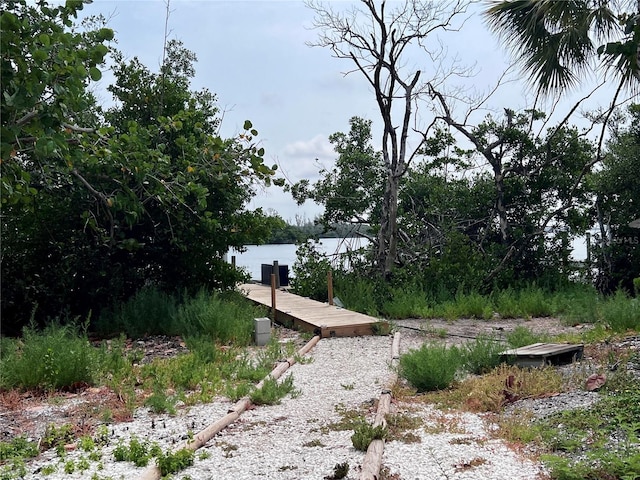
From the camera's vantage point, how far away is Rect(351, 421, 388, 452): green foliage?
398 centimetres

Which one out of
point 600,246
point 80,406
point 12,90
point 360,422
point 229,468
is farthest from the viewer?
point 600,246

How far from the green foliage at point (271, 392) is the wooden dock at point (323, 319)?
3378mm

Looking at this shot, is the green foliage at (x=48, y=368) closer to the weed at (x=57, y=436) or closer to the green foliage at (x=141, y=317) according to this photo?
the weed at (x=57, y=436)

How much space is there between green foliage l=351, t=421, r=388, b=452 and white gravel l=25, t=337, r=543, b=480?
0.05m

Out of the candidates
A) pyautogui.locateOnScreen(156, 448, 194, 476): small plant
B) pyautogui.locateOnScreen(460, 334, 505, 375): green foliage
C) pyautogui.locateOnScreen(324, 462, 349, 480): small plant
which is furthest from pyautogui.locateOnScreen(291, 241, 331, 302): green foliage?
pyautogui.locateOnScreen(324, 462, 349, 480): small plant

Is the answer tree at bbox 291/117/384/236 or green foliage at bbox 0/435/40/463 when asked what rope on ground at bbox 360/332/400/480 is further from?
tree at bbox 291/117/384/236

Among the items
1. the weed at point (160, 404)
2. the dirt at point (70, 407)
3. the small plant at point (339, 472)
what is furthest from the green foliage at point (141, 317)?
the small plant at point (339, 472)

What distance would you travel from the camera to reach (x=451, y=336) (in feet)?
29.7

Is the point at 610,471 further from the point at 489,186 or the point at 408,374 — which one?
the point at 489,186

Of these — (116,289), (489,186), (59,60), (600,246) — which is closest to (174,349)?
(116,289)

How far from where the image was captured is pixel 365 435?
13.3ft

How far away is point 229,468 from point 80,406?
1.96 metres

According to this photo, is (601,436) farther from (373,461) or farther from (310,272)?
(310,272)

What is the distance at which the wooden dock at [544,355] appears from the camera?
6.07 meters
